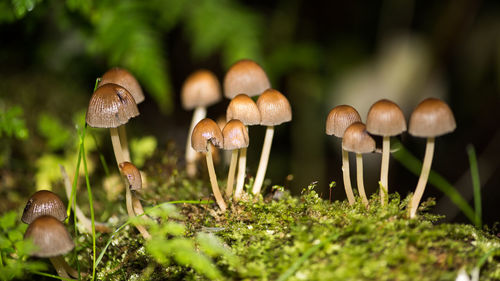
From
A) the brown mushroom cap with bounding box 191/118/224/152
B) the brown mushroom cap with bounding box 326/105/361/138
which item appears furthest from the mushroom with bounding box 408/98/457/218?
the brown mushroom cap with bounding box 191/118/224/152

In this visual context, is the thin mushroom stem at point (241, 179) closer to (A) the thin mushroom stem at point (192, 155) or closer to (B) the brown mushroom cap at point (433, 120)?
(A) the thin mushroom stem at point (192, 155)

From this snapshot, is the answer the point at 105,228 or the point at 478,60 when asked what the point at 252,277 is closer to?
the point at 105,228

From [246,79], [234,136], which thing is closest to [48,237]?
[234,136]

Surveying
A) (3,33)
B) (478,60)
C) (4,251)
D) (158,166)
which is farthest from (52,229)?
(478,60)

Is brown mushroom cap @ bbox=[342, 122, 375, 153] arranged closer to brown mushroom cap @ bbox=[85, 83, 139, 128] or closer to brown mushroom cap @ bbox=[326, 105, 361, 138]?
brown mushroom cap @ bbox=[326, 105, 361, 138]

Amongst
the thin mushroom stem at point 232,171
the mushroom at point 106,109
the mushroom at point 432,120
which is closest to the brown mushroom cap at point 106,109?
the mushroom at point 106,109
